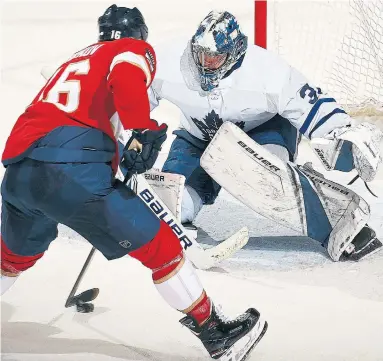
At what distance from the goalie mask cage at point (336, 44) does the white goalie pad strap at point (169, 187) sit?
5.00ft

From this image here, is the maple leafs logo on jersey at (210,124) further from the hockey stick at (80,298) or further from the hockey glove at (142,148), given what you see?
the hockey glove at (142,148)

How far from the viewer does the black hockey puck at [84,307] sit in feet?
9.12

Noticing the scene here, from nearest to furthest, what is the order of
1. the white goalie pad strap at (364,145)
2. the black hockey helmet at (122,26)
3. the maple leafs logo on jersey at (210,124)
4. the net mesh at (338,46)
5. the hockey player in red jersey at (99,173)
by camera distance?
the hockey player in red jersey at (99,173) → the black hockey helmet at (122,26) → the white goalie pad strap at (364,145) → the maple leafs logo on jersey at (210,124) → the net mesh at (338,46)

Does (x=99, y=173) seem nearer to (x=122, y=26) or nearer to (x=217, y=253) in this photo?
(x=122, y=26)

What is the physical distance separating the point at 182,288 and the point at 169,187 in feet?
3.17

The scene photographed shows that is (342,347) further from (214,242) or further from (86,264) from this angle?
(214,242)

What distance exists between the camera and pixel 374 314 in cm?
272

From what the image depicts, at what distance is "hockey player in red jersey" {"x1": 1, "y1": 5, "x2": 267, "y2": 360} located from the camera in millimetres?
2275

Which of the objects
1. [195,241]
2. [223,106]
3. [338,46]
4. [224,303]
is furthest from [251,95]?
[338,46]

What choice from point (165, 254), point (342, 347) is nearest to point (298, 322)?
point (342, 347)

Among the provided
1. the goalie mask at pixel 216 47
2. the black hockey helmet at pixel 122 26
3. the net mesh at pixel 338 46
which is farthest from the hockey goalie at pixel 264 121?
the net mesh at pixel 338 46

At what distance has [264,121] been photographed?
342cm

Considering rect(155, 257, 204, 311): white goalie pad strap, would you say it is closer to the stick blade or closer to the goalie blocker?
the stick blade

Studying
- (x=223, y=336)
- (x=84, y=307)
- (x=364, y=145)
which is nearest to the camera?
(x=223, y=336)
